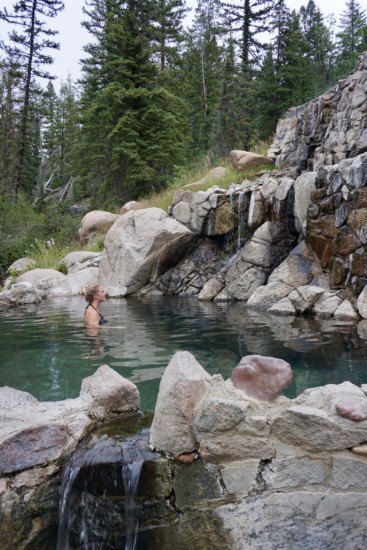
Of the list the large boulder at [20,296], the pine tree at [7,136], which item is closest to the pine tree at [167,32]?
the pine tree at [7,136]

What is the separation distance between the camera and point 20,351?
6191mm

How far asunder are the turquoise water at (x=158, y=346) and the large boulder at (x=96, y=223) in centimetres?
924

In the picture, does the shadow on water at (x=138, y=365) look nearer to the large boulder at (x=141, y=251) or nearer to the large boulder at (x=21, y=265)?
the large boulder at (x=141, y=251)

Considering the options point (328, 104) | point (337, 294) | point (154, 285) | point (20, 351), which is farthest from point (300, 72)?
point (20, 351)

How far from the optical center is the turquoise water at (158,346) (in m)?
4.77

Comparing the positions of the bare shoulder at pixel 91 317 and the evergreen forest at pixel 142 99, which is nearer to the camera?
the bare shoulder at pixel 91 317

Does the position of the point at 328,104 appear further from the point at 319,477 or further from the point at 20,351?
the point at 319,477

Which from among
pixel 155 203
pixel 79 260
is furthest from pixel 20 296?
pixel 155 203

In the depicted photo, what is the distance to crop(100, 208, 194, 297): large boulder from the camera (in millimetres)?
13359

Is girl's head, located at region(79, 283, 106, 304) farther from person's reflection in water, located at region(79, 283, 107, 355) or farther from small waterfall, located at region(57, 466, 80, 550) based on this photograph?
small waterfall, located at region(57, 466, 80, 550)

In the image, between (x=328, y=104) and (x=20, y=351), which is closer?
(x=20, y=351)

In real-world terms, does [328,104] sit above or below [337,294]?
above

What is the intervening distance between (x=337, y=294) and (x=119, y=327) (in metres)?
4.59

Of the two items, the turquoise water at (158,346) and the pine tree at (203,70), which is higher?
the pine tree at (203,70)
